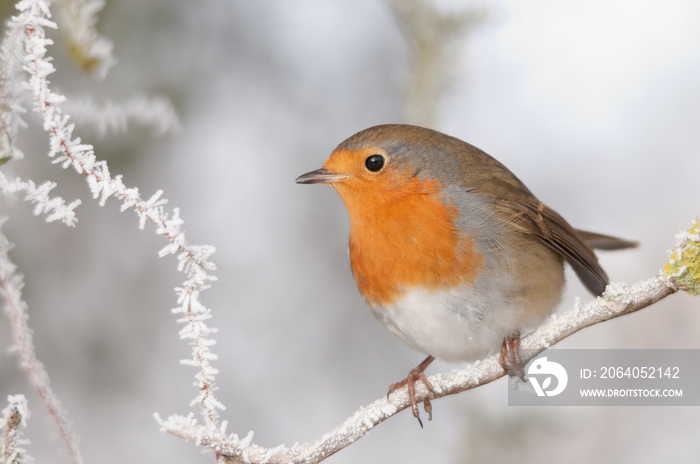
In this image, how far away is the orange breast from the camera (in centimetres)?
201

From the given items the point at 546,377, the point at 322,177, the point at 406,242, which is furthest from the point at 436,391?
the point at 322,177

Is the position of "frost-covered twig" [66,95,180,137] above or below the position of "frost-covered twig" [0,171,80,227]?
above

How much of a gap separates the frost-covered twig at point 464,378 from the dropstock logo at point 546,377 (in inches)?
22.6

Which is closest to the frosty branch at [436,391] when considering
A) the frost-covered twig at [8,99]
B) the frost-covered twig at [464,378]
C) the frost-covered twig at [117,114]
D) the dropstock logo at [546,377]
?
the frost-covered twig at [464,378]

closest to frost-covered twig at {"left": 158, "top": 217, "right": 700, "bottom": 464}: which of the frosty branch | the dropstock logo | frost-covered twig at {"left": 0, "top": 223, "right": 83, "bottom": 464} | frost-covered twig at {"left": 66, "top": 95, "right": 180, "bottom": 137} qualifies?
the frosty branch

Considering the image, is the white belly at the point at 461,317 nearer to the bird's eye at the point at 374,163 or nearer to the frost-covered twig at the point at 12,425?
the bird's eye at the point at 374,163

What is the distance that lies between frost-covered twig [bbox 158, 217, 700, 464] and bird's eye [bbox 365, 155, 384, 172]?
786 millimetres

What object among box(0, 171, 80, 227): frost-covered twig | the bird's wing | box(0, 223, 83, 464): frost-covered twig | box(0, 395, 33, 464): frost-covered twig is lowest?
box(0, 395, 33, 464): frost-covered twig

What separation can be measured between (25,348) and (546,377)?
4.82 ft

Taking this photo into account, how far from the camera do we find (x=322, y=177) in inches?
84.2

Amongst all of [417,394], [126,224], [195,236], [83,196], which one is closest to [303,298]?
[195,236]

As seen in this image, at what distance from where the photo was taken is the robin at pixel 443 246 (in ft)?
6.60

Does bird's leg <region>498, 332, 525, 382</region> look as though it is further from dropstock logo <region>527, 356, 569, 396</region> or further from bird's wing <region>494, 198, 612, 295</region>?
bird's wing <region>494, 198, 612, 295</region>

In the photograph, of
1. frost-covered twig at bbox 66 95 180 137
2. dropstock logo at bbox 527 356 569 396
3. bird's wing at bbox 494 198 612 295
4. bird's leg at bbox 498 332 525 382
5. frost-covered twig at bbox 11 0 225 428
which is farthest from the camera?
bird's wing at bbox 494 198 612 295
